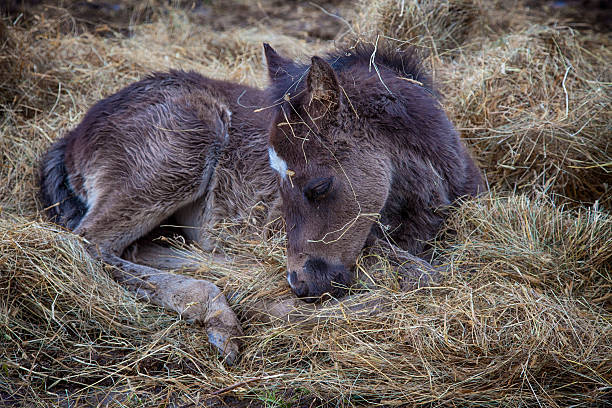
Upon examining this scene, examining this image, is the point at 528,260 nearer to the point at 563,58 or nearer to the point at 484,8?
the point at 563,58

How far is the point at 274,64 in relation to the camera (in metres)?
4.03

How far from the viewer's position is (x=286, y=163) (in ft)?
11.1

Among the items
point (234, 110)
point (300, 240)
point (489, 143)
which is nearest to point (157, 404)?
point (300, 240)

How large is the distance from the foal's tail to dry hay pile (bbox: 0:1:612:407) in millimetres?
196

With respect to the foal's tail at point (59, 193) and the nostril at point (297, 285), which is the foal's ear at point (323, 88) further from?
the foal's tail at point (59, 193)

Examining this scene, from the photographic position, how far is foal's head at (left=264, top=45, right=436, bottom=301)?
3.30m

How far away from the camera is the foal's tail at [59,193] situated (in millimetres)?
4184

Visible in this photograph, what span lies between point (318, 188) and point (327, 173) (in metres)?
0.11

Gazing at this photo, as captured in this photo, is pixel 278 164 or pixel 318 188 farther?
pixel 278 164

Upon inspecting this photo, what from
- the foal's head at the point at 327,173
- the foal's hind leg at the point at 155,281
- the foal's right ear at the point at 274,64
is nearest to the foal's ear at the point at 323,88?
the foal's head at the point at 327,173

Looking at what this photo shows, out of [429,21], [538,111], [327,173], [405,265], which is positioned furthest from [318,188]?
[429,21]

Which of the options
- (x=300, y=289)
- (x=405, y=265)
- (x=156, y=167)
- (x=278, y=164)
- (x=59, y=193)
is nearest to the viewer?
(x=300, y=289)

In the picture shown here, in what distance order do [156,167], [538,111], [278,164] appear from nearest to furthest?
[278,164], [156,167], [538,111]

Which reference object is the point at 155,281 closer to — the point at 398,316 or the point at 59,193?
the point at 59,193
